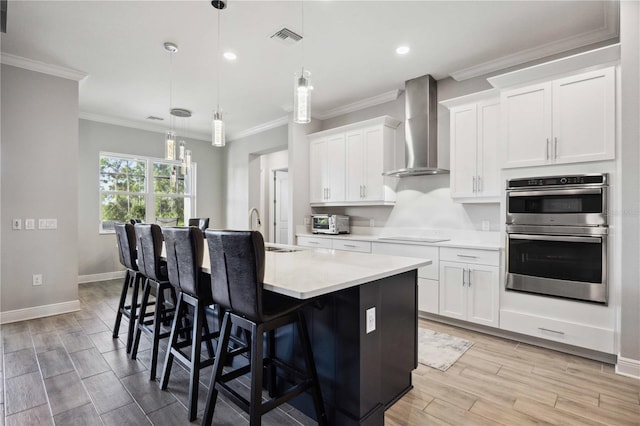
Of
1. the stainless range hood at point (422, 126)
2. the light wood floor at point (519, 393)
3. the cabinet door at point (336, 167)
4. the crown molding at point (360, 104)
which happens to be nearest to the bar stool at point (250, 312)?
the light wood floor at point (519, 393)

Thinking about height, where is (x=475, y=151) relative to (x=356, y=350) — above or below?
above

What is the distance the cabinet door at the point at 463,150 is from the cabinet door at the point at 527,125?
430 mm

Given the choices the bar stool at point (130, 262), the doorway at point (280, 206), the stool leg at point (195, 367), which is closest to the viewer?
the stool leg at point (195, 367)

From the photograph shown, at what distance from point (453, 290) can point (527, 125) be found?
1.73 m

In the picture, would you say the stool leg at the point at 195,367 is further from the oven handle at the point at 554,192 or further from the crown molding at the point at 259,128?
the crown molding at the point at 259,128

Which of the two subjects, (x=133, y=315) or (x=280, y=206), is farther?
(x=280, y=206)

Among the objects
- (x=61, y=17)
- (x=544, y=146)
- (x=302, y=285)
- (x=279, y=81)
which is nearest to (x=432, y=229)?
(x=544, y=146)

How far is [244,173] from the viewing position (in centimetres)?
661

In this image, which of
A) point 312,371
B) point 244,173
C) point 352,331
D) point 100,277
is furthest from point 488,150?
point 100,277

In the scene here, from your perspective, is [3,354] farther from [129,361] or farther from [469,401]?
[469,401]

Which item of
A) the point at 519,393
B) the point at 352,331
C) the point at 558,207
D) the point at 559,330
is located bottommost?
the point at 519,393

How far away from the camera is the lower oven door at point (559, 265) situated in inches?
100.0

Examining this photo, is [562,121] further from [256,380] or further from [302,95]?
[256,380]

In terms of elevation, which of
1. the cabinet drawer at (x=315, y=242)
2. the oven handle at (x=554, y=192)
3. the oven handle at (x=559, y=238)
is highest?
the oven handle at (x=554, y=192)
